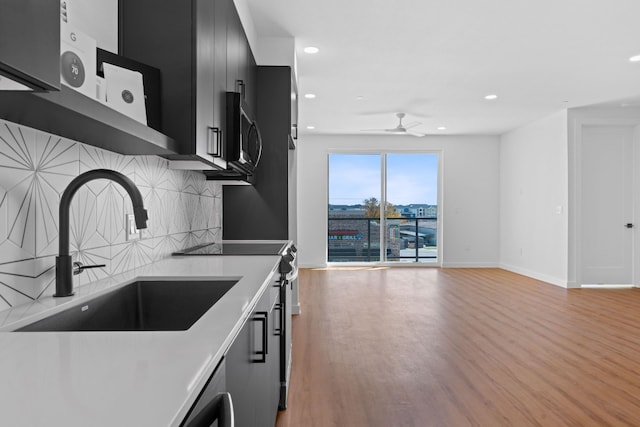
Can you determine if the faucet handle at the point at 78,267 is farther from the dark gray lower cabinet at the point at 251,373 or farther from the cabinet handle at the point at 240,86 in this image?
the cabinet handle at the point at 240,86

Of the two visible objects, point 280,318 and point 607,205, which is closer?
point 280,318

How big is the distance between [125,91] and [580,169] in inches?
261

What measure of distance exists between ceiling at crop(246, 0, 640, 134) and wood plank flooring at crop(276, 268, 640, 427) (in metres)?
2.63

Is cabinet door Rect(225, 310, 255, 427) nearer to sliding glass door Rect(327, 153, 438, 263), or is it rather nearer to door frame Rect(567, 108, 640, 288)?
door frame Rect(567, 108, 640, 288)

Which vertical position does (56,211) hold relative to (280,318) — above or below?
above

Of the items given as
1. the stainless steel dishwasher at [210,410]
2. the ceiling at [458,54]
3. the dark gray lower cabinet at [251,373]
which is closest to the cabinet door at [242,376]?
the dark gray lower cabinet at [251,373]

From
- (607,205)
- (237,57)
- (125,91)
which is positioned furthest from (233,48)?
(607,205)

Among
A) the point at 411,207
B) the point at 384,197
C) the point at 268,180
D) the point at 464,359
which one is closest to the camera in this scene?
the point at 464,359

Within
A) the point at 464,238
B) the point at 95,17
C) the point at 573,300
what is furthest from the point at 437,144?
the point at 95,17

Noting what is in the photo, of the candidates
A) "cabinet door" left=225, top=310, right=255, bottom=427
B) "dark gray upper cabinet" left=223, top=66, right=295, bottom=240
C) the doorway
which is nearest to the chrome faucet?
"cabinet door" left=225, top=310, right=255, bottom=427

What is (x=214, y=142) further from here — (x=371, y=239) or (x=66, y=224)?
(x=371, y=239)

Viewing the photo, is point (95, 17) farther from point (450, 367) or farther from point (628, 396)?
point (628, 396)

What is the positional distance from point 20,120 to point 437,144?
8.25m

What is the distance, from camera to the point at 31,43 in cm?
67
